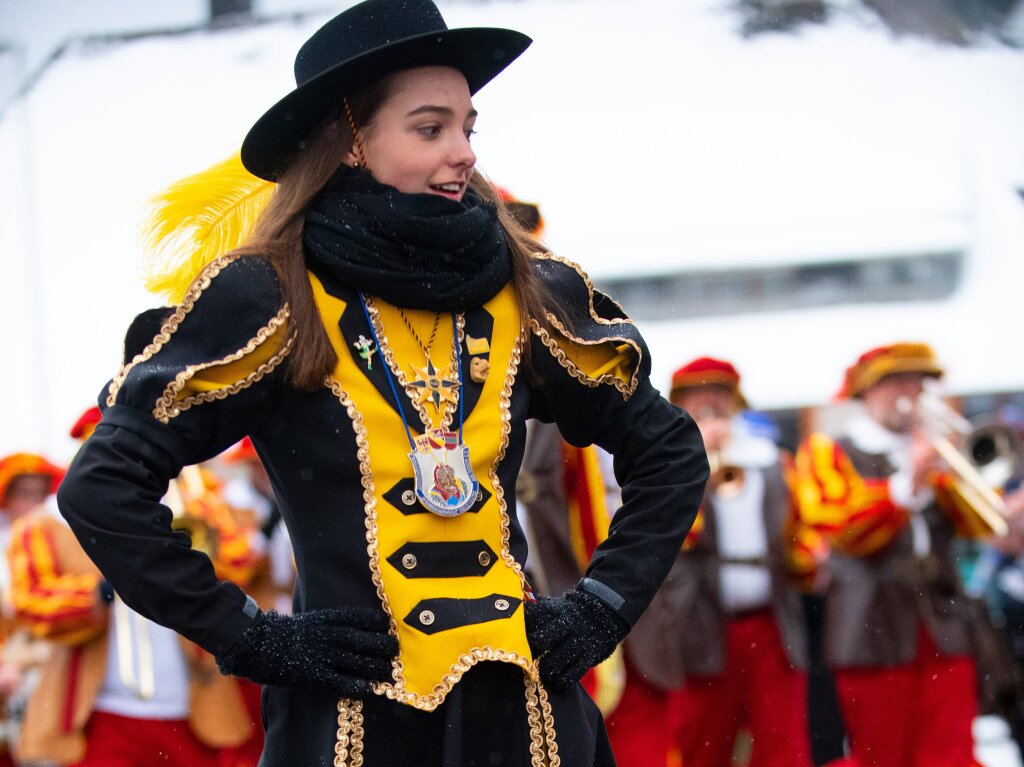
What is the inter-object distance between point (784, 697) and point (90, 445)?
174 inches

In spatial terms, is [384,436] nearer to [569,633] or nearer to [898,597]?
[569,633]

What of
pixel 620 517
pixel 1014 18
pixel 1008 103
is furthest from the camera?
pixel 1008 103

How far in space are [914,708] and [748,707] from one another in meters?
0.64

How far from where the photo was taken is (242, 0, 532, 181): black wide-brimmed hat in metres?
2.27

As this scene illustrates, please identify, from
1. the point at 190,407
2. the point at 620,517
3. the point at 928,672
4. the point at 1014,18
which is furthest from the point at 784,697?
the point at 1014,18

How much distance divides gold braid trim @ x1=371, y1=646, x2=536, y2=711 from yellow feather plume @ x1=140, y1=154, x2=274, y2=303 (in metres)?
0.83

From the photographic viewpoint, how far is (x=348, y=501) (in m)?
2.21

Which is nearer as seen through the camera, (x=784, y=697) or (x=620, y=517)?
(x=620, y=517)

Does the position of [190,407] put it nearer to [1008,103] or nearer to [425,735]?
[425,735]

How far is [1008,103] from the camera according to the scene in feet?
46.7

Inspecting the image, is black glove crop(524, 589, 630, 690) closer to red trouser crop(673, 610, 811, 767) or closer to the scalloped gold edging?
the scalloped gold edging

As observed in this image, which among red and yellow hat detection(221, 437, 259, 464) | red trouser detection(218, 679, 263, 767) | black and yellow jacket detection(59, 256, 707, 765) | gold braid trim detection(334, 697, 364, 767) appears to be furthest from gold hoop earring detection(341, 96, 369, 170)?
red and yellow hat detection(221, 437, 259, 464)

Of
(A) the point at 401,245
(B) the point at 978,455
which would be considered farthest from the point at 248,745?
(A) the point at 401,245

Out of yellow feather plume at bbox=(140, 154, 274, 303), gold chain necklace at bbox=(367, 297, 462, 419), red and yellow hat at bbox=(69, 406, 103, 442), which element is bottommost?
red and yellow hat at bbox=(69, 406, 103, 442)
